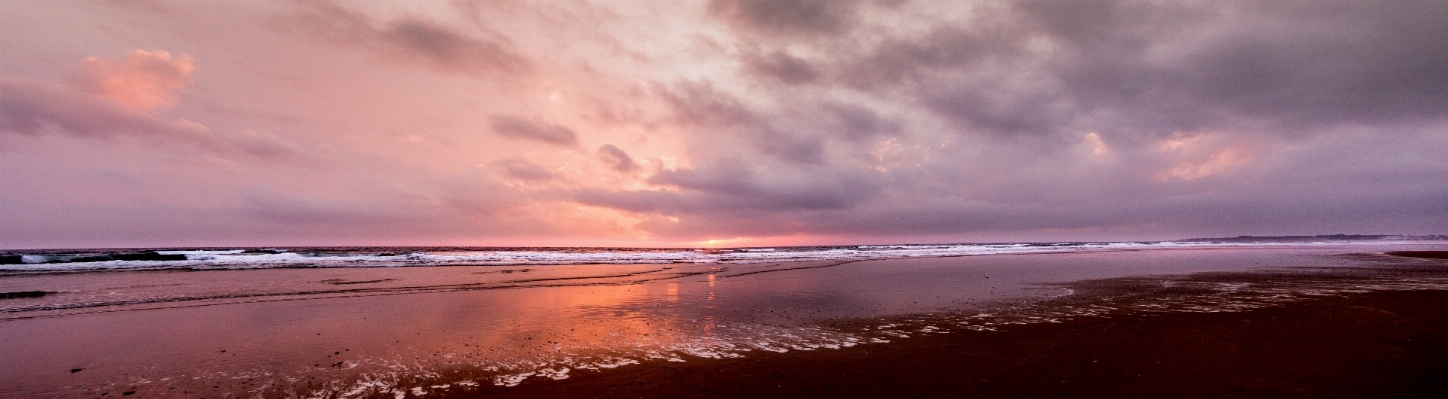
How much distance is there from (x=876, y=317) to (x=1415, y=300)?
54.1 feet

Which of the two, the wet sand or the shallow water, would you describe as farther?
the shallow water

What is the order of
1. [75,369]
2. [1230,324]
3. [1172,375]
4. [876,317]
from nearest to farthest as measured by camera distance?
1. [1172,375]
2. [75,369]
3. [1230,324]
4. [876,317]

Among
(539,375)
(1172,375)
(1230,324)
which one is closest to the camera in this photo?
(1172,375)

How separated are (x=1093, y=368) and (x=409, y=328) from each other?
46.5ft

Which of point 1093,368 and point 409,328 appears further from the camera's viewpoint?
point 409,328

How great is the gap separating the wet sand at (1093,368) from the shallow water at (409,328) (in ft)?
3.63

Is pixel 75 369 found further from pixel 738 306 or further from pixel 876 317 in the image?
pixel 876 317

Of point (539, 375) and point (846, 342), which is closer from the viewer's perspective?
point (539, 375)

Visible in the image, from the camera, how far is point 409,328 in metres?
12.2

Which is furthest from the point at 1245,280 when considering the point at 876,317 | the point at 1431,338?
the point at 876,317

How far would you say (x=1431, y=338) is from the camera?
32.5 feet

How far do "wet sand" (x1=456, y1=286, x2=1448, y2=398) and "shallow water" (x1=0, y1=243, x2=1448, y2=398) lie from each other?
A: 1.11 m

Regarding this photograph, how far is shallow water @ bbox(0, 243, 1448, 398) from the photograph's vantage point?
827 centimetres

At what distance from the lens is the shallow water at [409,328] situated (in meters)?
8.27
